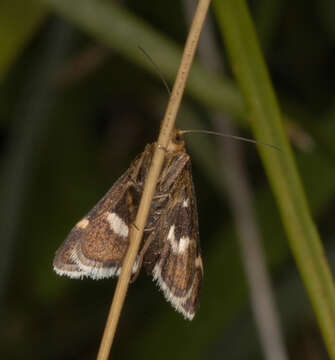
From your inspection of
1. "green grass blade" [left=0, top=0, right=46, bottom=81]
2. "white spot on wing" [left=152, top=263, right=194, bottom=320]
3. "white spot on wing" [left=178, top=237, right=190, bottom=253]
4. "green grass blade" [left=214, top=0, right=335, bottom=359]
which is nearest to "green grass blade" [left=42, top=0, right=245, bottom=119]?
"green grass blade" [left=0, top=0, right=46, bottom=81]

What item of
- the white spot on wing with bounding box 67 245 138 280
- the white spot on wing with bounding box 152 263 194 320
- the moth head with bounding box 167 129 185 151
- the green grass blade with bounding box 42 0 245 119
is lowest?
the white spot on wing with bounding box 152 263 194 320

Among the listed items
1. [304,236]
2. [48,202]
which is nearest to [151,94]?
[48,202]

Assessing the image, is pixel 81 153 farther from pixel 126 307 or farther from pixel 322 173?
pixel 322 173

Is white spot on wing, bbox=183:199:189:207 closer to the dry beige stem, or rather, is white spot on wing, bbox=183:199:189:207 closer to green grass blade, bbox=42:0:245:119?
green grass blade, bbox=42:0:245:119

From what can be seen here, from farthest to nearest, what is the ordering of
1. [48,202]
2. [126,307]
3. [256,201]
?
[126,307] < [48,202] < [256,201]

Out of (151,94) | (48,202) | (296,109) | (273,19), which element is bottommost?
(48,202)

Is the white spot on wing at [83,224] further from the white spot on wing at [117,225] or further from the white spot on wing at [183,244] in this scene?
the white spot on wing at [183,244]

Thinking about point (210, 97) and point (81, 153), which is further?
point (81, 153)

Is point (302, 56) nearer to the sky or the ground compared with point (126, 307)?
nearer to the sky
